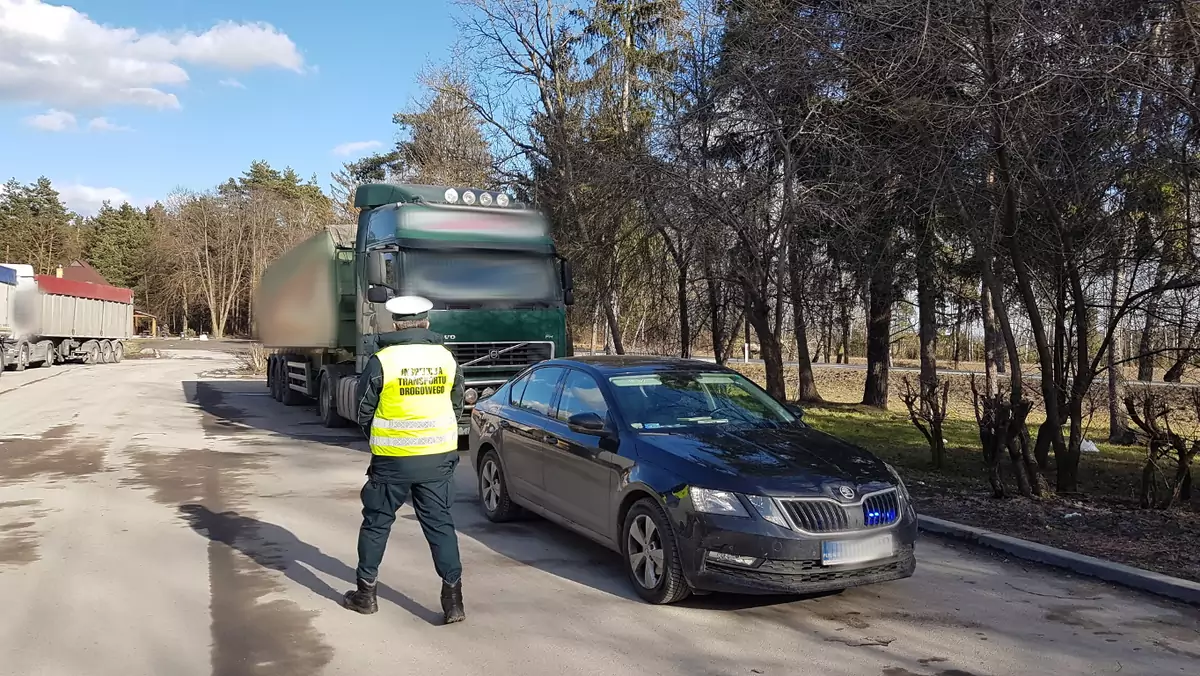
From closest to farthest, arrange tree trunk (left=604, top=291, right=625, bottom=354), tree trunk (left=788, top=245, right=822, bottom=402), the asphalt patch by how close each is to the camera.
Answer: the asphalt patch, tree trunk (left=788, top=245, right=822, bottom=402), tree trunk (left=604, top=291, right=625, bottom=354)

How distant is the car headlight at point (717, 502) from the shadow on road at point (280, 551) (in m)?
1.64

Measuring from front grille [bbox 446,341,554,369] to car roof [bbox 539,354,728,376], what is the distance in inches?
178

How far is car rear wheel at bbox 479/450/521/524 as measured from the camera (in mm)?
7598

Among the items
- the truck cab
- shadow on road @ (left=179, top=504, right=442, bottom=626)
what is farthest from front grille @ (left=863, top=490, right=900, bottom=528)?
the truck cab

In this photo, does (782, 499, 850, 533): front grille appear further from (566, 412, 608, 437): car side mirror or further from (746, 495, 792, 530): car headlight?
(566, 412, 608, 437): car side mirror

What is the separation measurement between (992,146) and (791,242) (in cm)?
497

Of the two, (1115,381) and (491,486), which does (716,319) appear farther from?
(491,486)

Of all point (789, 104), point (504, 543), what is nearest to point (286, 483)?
point (504, 543)

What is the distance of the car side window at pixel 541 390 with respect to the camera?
7.23 meters

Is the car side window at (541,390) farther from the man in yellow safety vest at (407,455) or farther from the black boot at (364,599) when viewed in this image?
the black boot at (364,599)

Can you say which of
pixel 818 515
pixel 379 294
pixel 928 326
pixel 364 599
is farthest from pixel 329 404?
pixel 818 515

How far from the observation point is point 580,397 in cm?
678

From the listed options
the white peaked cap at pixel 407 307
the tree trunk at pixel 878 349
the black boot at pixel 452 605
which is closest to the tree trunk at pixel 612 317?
the tree trunk at pixel 878 349

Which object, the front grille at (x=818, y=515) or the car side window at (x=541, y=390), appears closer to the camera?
the front grille at (x=818, y=515)
